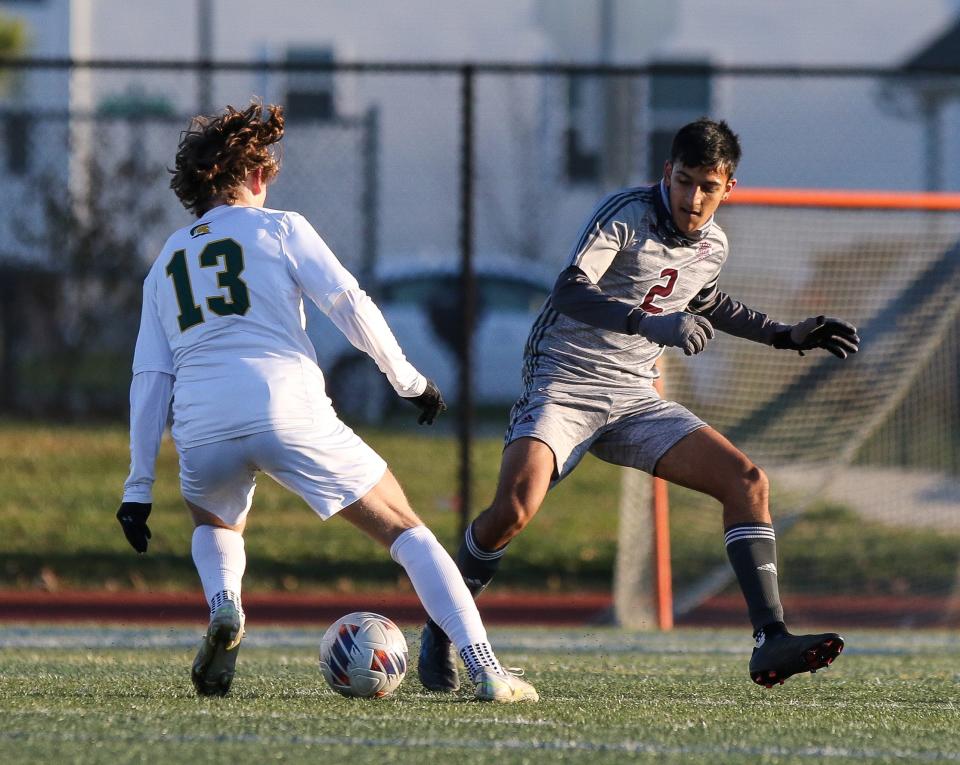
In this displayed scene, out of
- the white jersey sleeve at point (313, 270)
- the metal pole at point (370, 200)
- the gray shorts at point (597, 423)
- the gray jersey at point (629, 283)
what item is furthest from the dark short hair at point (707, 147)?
the metal pole at point (370, 200)

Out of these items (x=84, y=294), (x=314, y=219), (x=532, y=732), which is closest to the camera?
(x=532, y=732)

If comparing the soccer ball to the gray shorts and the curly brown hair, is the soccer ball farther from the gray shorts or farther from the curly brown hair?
the curly brown hair

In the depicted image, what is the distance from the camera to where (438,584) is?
4672 mm

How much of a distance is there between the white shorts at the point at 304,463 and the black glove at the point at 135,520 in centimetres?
19

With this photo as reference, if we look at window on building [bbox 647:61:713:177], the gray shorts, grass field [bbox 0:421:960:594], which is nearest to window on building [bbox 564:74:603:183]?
window on building [bbox 647:61:713:177]

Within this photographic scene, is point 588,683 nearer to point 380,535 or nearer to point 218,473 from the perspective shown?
point 380,535

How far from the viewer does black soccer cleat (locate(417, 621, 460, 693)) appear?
523 centimetres

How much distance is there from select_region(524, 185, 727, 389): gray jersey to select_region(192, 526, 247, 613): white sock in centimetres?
127

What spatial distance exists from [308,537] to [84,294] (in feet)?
12.6

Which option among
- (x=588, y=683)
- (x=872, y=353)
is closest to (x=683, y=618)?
(x=872, y=353)

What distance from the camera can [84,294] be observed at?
1358 centimetres

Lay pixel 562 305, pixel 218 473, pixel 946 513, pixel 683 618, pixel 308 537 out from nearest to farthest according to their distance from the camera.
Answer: pixel 218 473 → pixel 562 305 → pixel 683 618 → pixel 946 513 → pixel 308 537

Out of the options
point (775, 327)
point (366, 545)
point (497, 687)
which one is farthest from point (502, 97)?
Result: point (497, 687)

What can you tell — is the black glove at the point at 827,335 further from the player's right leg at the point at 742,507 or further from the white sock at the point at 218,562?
the white sock at the point at 218,562
